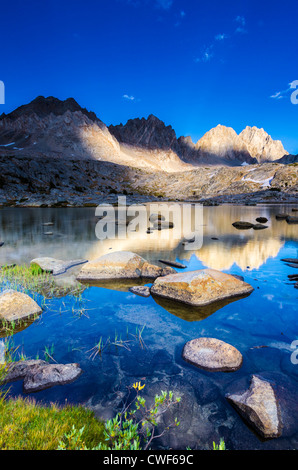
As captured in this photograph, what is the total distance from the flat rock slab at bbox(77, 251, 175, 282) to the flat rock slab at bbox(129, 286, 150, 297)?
1.45 m

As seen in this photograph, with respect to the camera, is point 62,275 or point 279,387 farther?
point 62,275

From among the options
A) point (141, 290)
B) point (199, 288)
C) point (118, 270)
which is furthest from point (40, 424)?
point (118, 270)

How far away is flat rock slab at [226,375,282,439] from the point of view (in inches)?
162

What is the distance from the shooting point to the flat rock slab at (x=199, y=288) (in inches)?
363

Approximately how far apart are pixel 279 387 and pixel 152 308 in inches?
185

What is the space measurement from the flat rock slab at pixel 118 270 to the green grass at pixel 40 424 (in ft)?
24.5

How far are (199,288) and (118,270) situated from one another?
4497 millimetres

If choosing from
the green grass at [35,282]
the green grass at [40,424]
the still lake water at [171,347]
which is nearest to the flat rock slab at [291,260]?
the still lake water at [171,347]

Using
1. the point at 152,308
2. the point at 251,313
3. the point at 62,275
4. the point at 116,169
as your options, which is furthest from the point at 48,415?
the point at 116,169

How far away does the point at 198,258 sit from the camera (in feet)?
54.3

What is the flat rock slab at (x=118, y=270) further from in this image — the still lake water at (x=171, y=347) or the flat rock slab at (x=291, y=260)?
the flat rock slab at (x=291, y=260)

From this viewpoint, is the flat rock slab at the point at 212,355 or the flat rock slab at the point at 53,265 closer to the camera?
the flat rock slab at the point at 212,355

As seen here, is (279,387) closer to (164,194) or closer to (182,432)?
(182,432)

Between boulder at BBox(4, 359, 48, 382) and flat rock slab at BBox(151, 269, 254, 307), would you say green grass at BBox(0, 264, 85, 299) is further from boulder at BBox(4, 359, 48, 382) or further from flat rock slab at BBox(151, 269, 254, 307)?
boulder at BBox(4, 359, 48, 382)
